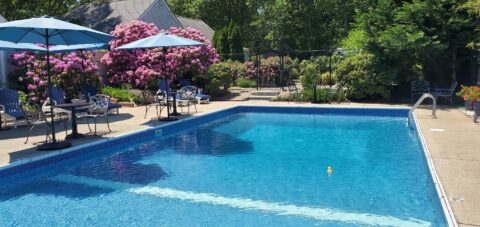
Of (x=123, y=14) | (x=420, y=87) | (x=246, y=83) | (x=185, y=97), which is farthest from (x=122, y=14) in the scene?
(x=420, y=87)

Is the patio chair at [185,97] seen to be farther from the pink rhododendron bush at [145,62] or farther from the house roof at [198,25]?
the house roof at [198,25]

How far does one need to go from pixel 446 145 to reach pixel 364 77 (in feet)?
26.2

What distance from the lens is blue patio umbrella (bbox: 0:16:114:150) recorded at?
7496mm

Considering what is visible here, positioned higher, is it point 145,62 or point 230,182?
→ point 145,62

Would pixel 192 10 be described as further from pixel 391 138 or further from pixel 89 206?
pixel 89 206

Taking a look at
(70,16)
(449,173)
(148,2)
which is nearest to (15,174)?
(449,173)

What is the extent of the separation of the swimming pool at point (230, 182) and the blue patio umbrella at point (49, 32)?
1345mm

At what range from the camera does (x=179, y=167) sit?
7992 mm

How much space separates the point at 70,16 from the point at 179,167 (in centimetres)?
2407

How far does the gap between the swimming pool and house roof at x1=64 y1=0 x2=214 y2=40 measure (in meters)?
15.5

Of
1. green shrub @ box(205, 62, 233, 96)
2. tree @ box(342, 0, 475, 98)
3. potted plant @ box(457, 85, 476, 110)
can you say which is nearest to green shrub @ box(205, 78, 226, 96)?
green shrub @ box(205, 62, 233, 96)

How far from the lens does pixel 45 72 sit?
13.8m

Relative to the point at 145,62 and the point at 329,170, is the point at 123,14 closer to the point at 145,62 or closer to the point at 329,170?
the point at 145,62

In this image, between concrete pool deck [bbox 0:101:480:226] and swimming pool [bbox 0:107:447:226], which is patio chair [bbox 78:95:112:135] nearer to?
concrete pool deck [bbox 0:101:480:226]
